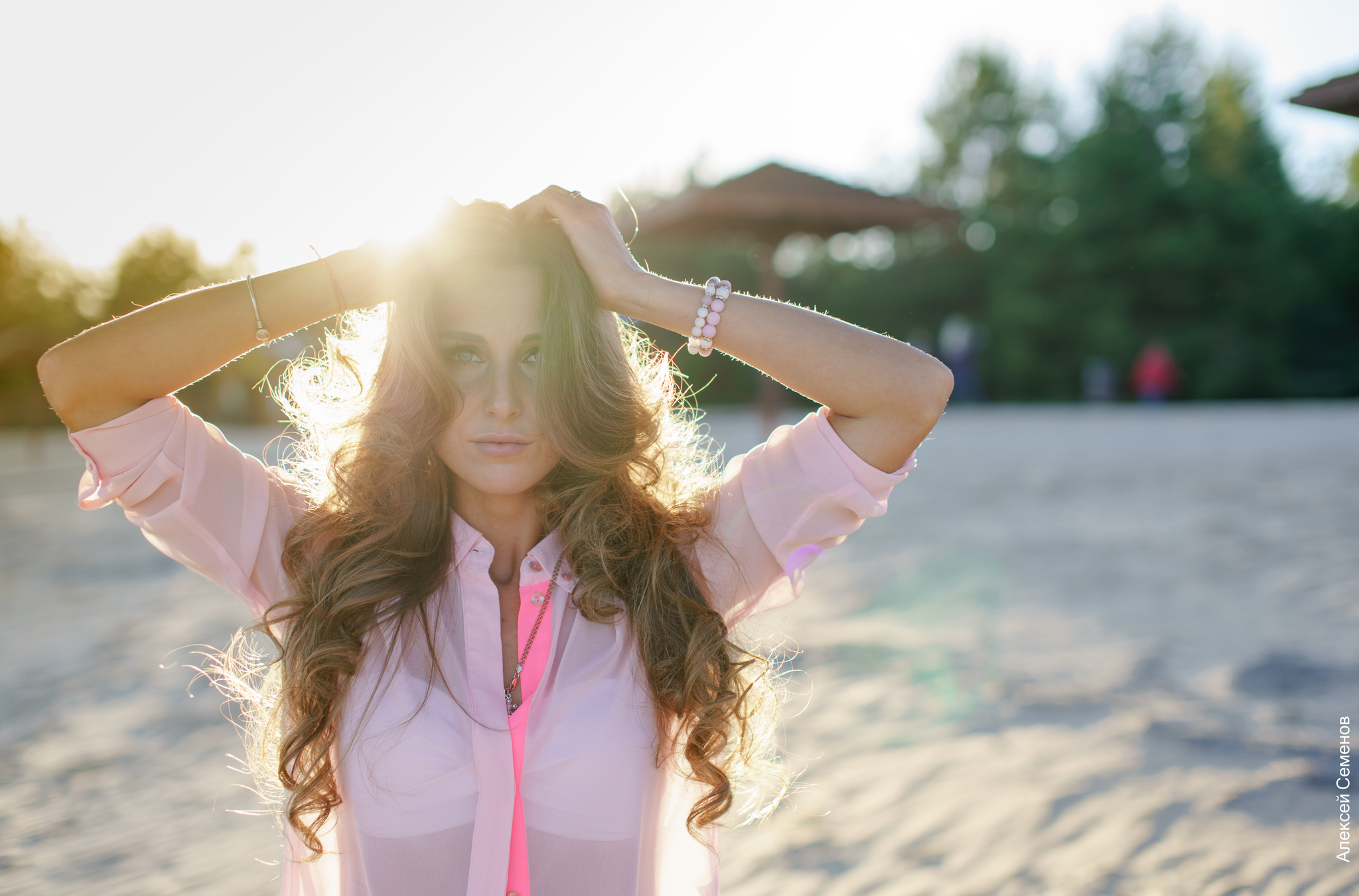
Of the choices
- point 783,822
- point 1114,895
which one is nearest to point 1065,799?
point 1114,895

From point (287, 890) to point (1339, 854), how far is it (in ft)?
11.6

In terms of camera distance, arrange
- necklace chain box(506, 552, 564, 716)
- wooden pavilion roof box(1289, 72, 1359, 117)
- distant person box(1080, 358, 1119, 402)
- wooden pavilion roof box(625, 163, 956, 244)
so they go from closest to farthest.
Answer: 1. necklace chain box(506, 552, 564, 716)
2. wooden pavilion roof box(1289, 72, 1359, 117)
3. wooden pavilion roof box(625, 163, 956, 244)
4. distant person box(1080, 358, 1119, 402)

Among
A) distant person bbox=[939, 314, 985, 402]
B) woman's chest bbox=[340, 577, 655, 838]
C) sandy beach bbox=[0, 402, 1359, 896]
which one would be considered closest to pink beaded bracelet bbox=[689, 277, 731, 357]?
woman's chest bbox=[340, 577, 655, 838]

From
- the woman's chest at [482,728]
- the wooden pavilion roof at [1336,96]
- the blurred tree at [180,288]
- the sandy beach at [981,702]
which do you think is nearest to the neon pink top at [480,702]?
the woman's chest at [482,728]

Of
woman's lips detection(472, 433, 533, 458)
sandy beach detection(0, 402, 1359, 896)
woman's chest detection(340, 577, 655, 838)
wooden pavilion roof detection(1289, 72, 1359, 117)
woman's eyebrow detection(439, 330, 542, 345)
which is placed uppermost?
wooden pavilion roof detection(1289, 72, 1359, 117)

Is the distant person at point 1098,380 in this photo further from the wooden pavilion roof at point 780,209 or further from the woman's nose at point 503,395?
the woman's nose at point 503,395

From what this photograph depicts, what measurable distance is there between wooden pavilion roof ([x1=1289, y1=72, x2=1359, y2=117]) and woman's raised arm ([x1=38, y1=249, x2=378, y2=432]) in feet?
14.0

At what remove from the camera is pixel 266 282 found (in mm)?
1679

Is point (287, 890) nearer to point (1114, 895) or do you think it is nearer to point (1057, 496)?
point (1114, 895)

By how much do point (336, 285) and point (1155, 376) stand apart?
2105cm

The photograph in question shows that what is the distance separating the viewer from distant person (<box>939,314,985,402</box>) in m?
20.2

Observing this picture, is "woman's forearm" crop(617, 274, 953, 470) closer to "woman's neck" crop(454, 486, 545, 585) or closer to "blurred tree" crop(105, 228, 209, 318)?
"woman's neck" crop(454, 486, 545, 585)

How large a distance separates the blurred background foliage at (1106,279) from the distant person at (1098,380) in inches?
9.5

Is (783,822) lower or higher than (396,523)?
lower
